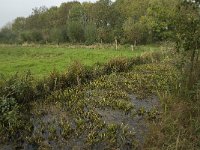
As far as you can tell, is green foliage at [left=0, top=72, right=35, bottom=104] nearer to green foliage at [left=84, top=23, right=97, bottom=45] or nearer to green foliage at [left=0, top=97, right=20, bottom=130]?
green foliage at [left=0, top=97, right=20, bottom=130]

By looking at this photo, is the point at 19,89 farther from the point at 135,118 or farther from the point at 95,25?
the point at 95,25

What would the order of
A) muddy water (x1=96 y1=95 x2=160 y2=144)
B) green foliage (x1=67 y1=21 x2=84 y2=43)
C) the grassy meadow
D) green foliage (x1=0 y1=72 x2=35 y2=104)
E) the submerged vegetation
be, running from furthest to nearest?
green foliage (x1=67 y1=21 x2=84 y2=43)
green foliage (x1=0 y1=72 x2=35 y2=104)
muddy water (x1=96 y1=95 x2=160 y2=144)
the submerged vegetation
the grassy meadow

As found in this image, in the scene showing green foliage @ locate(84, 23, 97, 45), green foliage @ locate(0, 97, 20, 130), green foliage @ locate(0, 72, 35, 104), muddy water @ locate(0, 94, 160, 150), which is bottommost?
muddy water @ locate(0, 94, 160, 150)

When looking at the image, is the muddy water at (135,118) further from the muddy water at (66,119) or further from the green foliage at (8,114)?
the green foliage at (8,114)

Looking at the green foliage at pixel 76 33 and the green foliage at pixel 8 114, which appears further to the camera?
the green foliage at pixel 76 33

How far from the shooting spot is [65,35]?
5544 centimetres

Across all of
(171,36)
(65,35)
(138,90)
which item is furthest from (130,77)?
(65,35)

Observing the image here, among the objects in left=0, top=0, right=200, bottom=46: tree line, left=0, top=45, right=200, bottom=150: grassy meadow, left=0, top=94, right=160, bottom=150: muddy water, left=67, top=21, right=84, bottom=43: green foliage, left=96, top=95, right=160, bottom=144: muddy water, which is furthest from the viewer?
left=67, top=21, right=84, bottom=43: green foliage

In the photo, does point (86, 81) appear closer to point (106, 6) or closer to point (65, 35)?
point (65, 35)

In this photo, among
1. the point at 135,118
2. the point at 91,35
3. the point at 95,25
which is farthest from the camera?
the point at 95,25

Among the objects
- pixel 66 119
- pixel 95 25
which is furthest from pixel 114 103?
pixel 95 25

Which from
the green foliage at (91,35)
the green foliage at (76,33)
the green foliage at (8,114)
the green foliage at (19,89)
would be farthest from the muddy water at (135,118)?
the green foliage at (76,33)

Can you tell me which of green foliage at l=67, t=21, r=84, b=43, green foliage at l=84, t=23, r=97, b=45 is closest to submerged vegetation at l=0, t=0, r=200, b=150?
green foliage at l=84, t=23, r=97, b=45

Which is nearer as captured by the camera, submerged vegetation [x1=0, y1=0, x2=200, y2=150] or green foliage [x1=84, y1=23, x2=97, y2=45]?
submerged vegetation [x1=0, y1=0, x2=200, y2=150]
